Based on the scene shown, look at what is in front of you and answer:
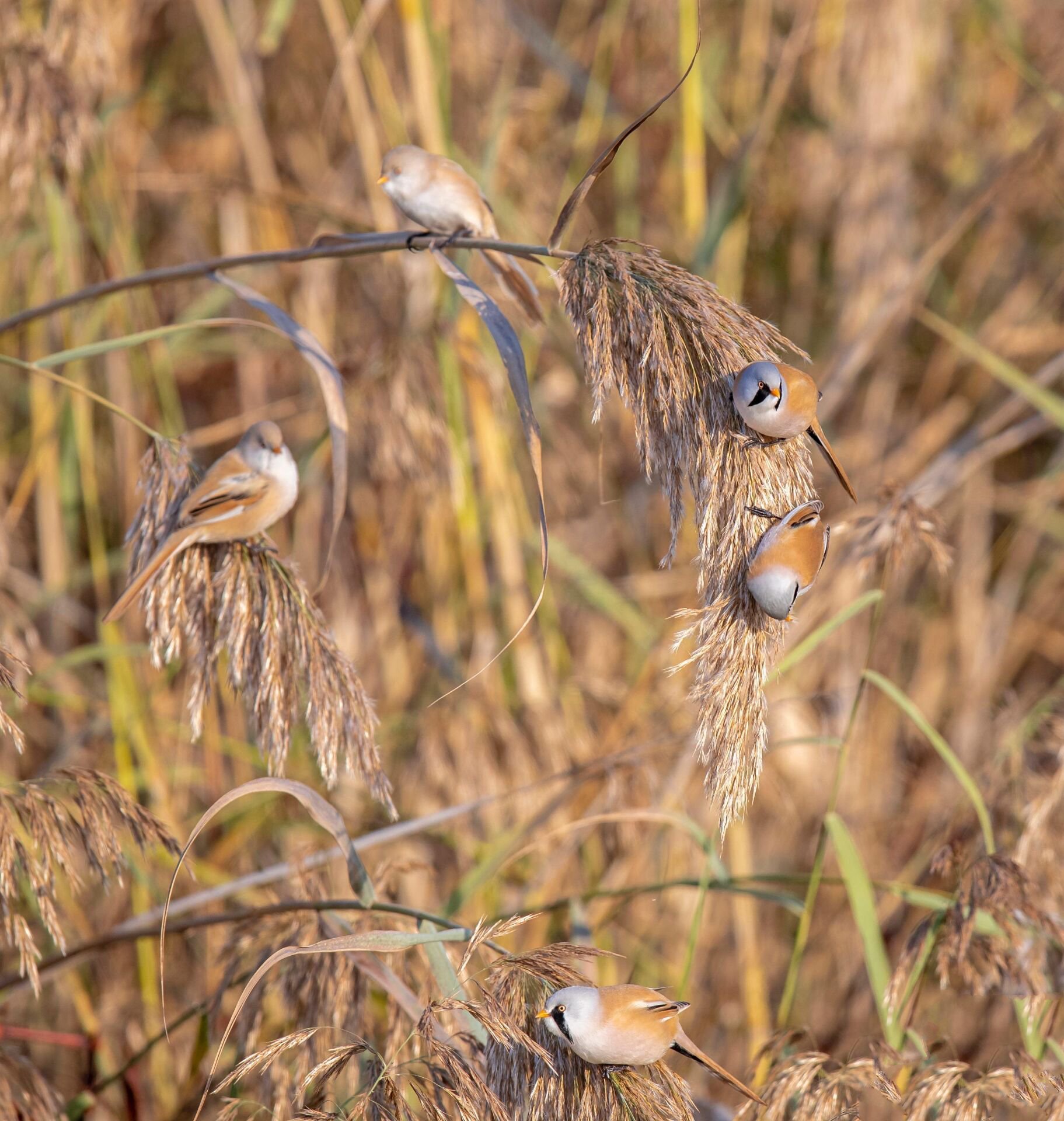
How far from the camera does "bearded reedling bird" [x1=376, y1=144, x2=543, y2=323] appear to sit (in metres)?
1.86

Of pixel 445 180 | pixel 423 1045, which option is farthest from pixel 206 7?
pixel 423 1045

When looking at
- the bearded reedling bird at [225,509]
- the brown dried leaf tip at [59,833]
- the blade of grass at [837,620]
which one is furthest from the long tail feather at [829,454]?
the brown dried leaf tip at [59,833]

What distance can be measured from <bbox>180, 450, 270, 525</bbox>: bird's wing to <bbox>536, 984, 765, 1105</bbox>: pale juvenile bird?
85 cm

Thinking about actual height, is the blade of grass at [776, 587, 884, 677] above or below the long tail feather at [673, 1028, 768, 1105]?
above

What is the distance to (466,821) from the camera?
268 centimetres

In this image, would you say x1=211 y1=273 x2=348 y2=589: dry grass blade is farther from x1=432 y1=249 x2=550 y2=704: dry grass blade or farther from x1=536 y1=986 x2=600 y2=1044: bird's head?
x1=536 y1=986 x2=600 y2=1044: bird's head

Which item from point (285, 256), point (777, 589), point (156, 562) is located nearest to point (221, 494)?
point (156, 562)

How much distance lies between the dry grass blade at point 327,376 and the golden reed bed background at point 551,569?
33 centimetres

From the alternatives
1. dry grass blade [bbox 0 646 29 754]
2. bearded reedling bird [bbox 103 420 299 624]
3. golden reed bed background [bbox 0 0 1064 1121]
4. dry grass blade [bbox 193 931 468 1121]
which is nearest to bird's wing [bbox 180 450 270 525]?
bearded reedling bird [bbox 103 420 299 624]

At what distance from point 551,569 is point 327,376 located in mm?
1399

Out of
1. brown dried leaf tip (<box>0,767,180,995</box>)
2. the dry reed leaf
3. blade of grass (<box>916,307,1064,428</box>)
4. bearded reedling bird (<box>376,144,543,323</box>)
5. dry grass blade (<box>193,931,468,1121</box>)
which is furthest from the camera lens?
blade of grass (<box>916,307,1064,428</box>)

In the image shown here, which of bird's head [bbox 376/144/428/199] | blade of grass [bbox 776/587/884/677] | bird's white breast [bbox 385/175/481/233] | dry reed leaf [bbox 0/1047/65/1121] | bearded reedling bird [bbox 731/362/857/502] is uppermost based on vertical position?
bird's head [bbox 376/144/428/199]

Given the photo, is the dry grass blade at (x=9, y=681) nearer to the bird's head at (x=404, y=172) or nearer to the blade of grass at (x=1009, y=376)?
the bird's head at (x=404, y=172)

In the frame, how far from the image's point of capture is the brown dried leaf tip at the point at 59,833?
54.1 inches
